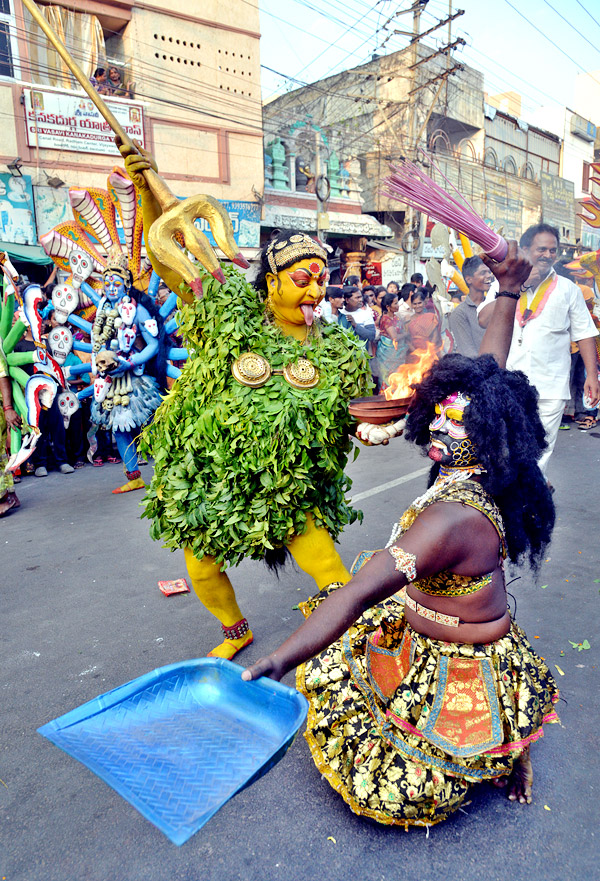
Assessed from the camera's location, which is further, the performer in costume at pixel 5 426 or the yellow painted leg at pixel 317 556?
the performer in costume at pixel 5 426

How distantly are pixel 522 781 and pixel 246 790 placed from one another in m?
1.01

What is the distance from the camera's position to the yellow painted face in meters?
2.87

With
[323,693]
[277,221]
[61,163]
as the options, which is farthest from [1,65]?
[323,693]

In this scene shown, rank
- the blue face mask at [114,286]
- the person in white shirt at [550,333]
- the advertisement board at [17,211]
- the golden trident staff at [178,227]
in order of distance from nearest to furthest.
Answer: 1. the golden trident staff at [178,227]
2. the person in white shirt at [550,333]
3. the blue face mask at [114,286]
4. the advertisement board at [17,211]

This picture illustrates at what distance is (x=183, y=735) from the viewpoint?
5.81 ft

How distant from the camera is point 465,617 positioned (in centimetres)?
210

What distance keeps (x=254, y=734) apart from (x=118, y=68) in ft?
54.4

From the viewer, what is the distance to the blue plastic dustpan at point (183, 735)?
1.50 m

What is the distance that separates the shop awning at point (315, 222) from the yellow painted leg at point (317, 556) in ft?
50.4

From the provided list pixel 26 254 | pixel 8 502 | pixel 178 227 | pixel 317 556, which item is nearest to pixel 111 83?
pixel 26 254

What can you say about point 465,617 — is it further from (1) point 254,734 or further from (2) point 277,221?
(2) point 277,221

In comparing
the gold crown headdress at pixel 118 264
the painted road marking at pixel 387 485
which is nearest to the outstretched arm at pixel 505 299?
the painted road marking at pixel 387 485

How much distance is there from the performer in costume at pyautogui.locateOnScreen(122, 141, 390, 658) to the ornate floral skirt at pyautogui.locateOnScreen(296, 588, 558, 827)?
601 mm

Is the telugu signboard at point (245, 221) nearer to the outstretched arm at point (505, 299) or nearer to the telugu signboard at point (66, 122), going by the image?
the telugu signboard at point (66, 122)
